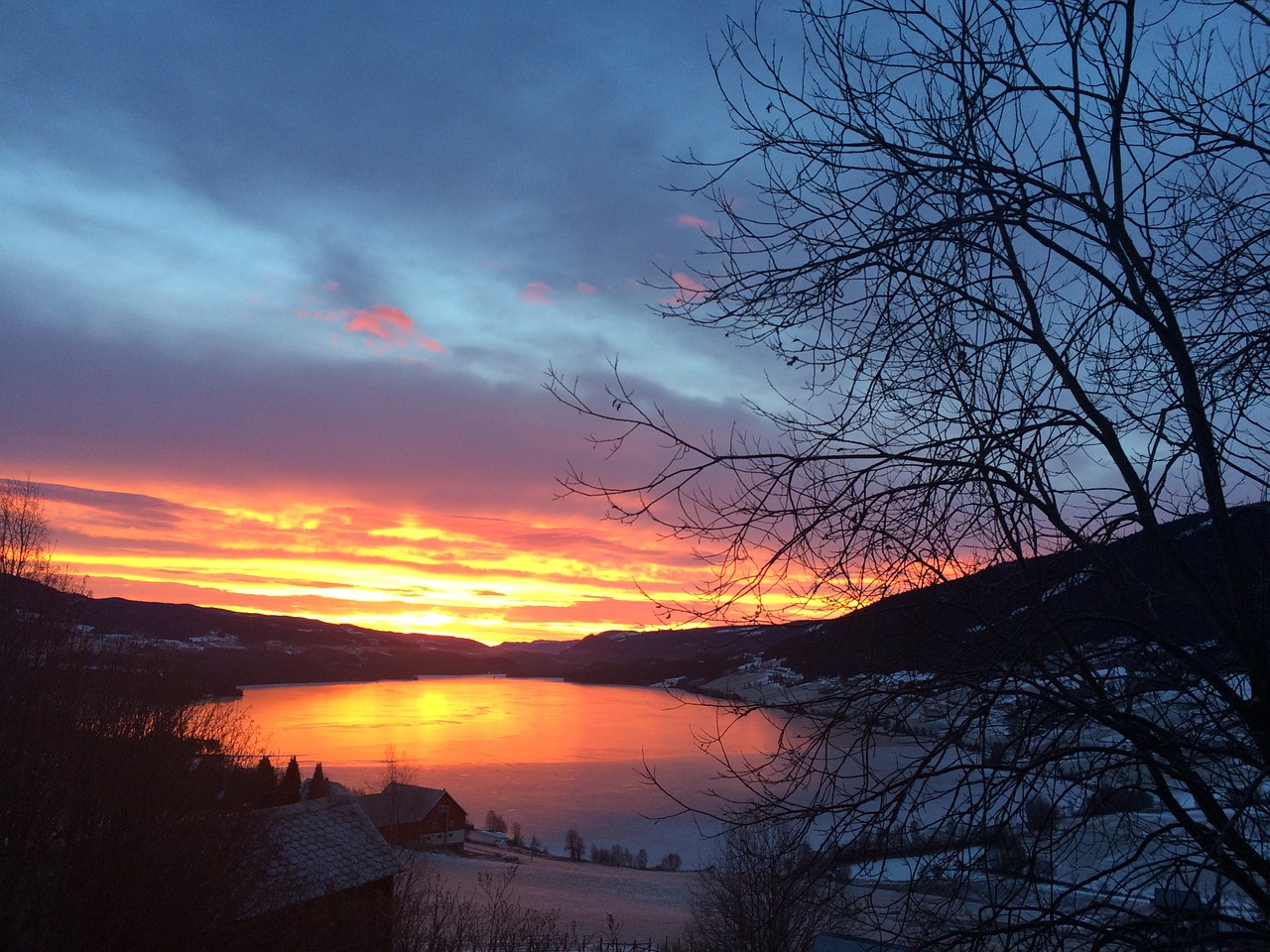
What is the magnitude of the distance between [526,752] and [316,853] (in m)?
38.1

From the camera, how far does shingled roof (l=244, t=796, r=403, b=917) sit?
1411cm

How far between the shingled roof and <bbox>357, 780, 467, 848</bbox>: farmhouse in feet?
46.3

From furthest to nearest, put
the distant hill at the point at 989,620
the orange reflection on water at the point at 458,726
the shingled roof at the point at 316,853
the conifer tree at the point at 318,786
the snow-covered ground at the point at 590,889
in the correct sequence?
the orange reflection on water at the point at 458,726
the conifer tree at the point at 318,786
the snow-covered ground at the point at 590,889
the shingled roof at the point at 316,853
the distant hill at the point at 989,620

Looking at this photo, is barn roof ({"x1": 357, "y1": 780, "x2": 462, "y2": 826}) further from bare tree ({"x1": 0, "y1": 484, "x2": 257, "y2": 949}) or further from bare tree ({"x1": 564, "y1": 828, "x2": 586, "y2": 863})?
bare tree ({"x1": 0, "y1": 484, "x2": 257, "y2": 949})

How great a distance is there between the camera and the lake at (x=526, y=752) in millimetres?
35000

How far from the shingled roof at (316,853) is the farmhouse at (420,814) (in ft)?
46.3

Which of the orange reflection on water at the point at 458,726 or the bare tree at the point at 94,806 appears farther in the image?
the orange reflection on water at the point at 458,726

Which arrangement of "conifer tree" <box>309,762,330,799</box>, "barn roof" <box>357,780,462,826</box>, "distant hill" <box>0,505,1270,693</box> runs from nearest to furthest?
1. "distant hill" <box>0,505,1270,693</box>
2. "conifer tree" <box>309,762,330,799</box>
3. "barn roof" <box>357,780,462,826</box>

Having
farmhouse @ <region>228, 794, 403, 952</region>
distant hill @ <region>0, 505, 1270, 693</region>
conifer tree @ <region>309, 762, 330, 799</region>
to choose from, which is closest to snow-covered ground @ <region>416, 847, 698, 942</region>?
conifer tree @ <region>309, 762, 330, 799</region>

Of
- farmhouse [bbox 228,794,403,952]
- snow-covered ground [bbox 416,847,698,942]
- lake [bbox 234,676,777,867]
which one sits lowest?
snow-covered ground [bbox 416,847,698,942]

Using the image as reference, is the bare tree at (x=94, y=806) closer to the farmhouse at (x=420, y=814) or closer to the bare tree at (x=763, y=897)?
the bare tree at (x=763, y=897)

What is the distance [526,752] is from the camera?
53.2 m

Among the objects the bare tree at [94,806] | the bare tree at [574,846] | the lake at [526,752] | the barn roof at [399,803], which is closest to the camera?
the bare tree at [94,806]

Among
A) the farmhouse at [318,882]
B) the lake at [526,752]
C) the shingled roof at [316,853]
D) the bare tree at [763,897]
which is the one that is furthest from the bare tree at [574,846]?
the farmhouse at [318,882]
